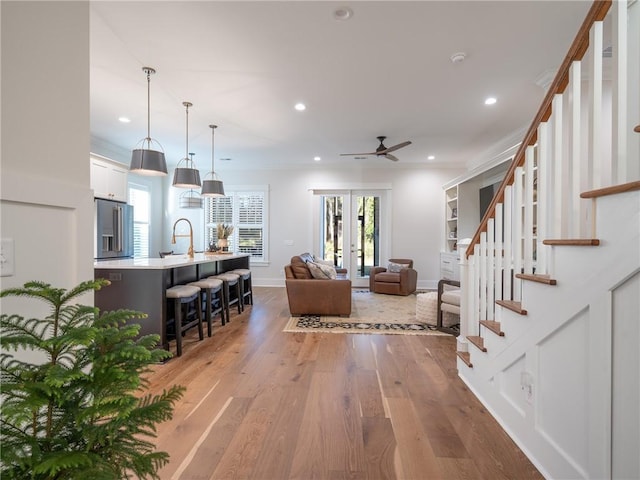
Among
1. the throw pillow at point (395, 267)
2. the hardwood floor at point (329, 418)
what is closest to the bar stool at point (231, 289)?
the hardwood floor at point (329, 418)

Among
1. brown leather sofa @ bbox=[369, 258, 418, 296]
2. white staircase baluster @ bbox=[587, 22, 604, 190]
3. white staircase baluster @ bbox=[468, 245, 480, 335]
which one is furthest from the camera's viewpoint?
brown leather sofa @ bbox=[369, 258, 418, 296]

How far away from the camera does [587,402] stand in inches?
48.1

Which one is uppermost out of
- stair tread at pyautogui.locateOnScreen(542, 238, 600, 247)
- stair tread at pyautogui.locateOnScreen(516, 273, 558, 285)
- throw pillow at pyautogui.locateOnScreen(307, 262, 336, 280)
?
stair tread at pyautogui.locateOnScreen(542, 238, 600, 247)

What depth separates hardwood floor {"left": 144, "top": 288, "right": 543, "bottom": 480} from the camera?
1.50 meters

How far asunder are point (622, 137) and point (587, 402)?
1068 mm

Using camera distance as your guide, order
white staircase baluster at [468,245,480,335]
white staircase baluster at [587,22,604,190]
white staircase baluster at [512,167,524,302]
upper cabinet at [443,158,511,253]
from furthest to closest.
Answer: upper cabinet at [443,158,511,253] → white staircase baluster at [468,245,480,335] → white staircase baluster at [512,167,524,302] → white staircase baluster at [587,22,604,190]

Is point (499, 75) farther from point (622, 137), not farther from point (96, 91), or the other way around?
point (96, 91)

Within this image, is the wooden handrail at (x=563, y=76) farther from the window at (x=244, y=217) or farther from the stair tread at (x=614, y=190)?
the window at (x=244, y=217)

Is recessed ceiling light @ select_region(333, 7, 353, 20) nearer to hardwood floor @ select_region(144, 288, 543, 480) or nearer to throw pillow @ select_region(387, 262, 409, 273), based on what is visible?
hardwood floor @ select_region(144, 288, 543, 480)

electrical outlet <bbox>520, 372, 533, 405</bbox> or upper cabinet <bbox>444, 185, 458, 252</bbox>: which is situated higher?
upper cabinet <bbox>444, 185, 458, 252</bbox>

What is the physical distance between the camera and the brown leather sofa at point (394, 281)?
5.96 metres

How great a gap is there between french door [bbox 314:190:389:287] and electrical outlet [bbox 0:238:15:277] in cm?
632

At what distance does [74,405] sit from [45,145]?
0.82 metres

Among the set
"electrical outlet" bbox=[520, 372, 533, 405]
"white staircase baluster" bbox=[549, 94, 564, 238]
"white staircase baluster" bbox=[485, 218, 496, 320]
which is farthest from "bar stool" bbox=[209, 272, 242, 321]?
"white staircase baluster" bbox=[549, 94, 564, 238]
